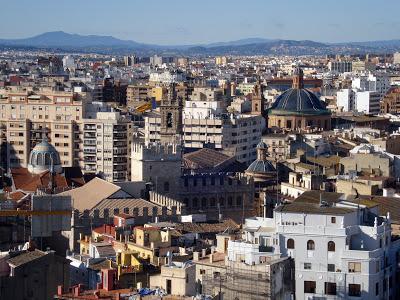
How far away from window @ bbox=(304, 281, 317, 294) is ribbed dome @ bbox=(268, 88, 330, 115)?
7781cm

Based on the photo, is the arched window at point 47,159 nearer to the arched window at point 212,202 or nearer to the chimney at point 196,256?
the arched window at point 212,202

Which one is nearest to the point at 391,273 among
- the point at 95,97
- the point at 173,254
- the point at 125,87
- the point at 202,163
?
the point at 173,254

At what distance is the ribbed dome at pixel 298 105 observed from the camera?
117 metres

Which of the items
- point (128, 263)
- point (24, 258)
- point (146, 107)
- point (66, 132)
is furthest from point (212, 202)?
point (146, 107)

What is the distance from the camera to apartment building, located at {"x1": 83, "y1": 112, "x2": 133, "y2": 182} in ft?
289

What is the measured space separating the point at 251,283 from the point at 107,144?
54813mm

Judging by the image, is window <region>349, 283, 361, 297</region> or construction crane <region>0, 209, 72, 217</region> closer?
window <region>349, 283, 361, 297</region>

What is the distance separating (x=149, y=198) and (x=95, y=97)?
98932mm

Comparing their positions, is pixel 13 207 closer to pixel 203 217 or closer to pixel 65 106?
pixel 203 217

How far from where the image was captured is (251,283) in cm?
3512

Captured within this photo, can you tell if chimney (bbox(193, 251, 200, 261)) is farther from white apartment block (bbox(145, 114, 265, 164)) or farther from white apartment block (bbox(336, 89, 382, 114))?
white apartment block (bbox(336, 89, 382, 114))

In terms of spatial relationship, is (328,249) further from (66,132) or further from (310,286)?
(66,132)

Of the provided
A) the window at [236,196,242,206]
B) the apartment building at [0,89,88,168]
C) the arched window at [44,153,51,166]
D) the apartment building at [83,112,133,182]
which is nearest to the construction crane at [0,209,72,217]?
the window at [236,196,242,206]

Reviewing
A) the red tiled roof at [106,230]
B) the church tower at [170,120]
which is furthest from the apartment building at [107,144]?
the red tiled roof at [106,230]
